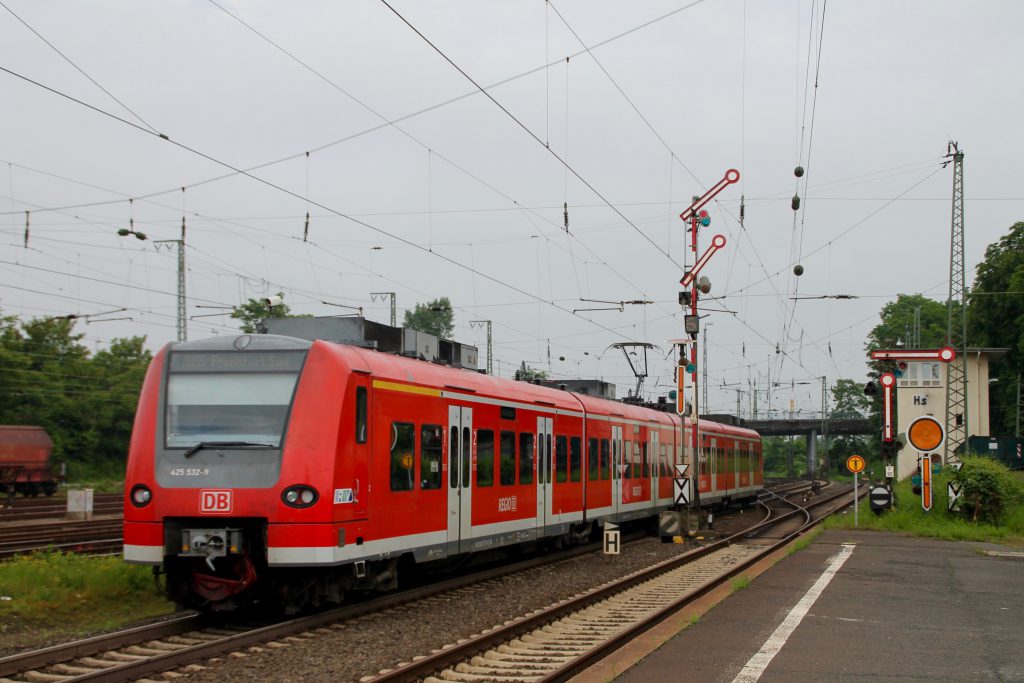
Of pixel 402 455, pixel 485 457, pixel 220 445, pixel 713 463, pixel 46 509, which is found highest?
pixel 220 445

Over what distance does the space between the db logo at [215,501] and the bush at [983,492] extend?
66.5 feet

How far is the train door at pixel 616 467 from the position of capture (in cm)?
2297

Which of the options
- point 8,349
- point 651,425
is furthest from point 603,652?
point 8,349

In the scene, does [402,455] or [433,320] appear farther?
[433,320]

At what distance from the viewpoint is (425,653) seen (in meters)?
10.1

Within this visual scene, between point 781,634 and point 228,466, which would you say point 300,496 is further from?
point 781,634

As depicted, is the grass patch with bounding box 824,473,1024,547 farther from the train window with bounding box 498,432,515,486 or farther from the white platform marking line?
the train window with bounding box 498,432,515,486

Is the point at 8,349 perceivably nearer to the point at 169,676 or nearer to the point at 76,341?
the point at 76,341

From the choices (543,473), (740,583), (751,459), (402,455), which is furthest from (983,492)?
(402,455)

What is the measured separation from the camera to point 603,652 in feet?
33.1

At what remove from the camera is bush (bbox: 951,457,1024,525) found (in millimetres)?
25641

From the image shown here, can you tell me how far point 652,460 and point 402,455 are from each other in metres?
14.6

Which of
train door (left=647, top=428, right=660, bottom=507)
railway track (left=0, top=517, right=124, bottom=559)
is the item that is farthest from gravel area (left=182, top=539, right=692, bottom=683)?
train door (left=647, top=428, right=660, bottom=507)

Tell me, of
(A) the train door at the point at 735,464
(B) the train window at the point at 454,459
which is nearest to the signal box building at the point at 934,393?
(A) the train door at the point at 735,464
